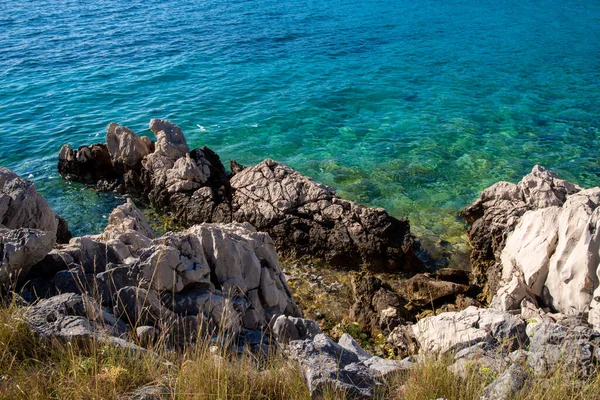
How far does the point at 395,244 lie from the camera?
52.7ft

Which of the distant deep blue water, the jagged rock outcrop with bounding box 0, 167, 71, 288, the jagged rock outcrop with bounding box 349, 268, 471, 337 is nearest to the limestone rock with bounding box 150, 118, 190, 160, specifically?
the distant deep blue water

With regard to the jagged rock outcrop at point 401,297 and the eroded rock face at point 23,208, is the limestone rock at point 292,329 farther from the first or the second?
the eroded rock face at point 23,208

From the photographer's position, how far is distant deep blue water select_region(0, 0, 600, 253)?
21.7m

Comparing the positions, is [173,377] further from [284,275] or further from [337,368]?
[284,275]

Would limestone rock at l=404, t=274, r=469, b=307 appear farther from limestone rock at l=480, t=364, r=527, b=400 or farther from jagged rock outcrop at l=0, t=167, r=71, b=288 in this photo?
jagged rock outcrop at l=0, t=167, r=71, b=288

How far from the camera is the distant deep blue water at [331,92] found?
21734 millimetres

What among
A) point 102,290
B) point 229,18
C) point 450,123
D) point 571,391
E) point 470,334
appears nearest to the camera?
point 571,391

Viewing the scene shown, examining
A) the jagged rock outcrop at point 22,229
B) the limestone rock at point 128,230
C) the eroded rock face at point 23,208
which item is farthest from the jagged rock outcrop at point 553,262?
the eroded rock face at point 23,208

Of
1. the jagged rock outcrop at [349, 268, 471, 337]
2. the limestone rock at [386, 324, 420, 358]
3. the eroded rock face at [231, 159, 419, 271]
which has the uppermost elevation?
the eroded rock face at [231, 159, 419, 271]

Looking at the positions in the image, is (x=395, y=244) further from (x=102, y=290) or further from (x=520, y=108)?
(x=520, y=108)

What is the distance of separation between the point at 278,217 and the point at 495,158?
10880 millimetres

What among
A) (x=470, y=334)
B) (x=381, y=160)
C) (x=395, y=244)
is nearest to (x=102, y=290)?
(x=470, y=334)

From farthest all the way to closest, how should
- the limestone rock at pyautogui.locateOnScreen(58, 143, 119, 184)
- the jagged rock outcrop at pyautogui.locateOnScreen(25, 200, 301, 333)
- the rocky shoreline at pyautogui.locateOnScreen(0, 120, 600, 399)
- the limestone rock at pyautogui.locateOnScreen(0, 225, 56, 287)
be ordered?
the limestone rock at pyautogui.locateOnScreen(58, 143, 119, 184), the jagged rock outcrop at pyautogui.locateOnScreen(25, 200, 301, 333), the limestone rock at pyautogui.locateOnScreen(0, 225, 56, 287), the rocky shoreline at pyautogui.locateOnScreen(0, 120, 600, 399)

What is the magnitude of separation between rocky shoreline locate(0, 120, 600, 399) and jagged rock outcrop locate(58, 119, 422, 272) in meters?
0.05
